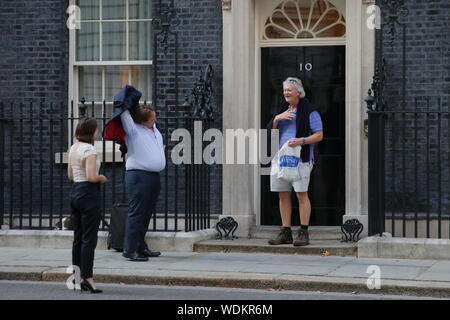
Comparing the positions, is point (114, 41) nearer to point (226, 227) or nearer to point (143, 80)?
point (143, 80)

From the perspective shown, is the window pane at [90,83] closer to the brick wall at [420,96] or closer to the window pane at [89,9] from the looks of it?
the window pane at [89,9]

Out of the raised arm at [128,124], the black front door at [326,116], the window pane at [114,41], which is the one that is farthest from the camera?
the window pane at [114,41]

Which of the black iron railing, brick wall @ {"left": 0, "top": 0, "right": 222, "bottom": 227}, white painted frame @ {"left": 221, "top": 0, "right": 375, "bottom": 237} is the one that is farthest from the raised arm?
brick wall @ {"left": 0, "top": 0, "right": 222, "bottom": 227}

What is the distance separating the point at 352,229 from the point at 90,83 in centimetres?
422

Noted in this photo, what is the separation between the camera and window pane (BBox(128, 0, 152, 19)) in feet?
40.8

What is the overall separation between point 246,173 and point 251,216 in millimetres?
562

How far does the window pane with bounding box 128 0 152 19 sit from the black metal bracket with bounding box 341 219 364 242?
392cm

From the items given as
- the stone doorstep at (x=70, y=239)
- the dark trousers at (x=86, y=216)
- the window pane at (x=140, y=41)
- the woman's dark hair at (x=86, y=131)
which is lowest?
the stone doorstep at (x=70, y=239)

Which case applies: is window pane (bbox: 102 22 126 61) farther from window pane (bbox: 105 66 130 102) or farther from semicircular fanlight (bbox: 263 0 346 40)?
semicircular fanlight (bbox: 263 0 346 40)

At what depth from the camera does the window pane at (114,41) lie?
12562 millimetres

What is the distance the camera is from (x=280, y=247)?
10.7m

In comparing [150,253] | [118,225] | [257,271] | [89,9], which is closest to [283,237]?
[150,253]

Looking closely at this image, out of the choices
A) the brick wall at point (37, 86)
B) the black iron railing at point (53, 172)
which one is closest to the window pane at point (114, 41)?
the brick wall at point (37, 86)
